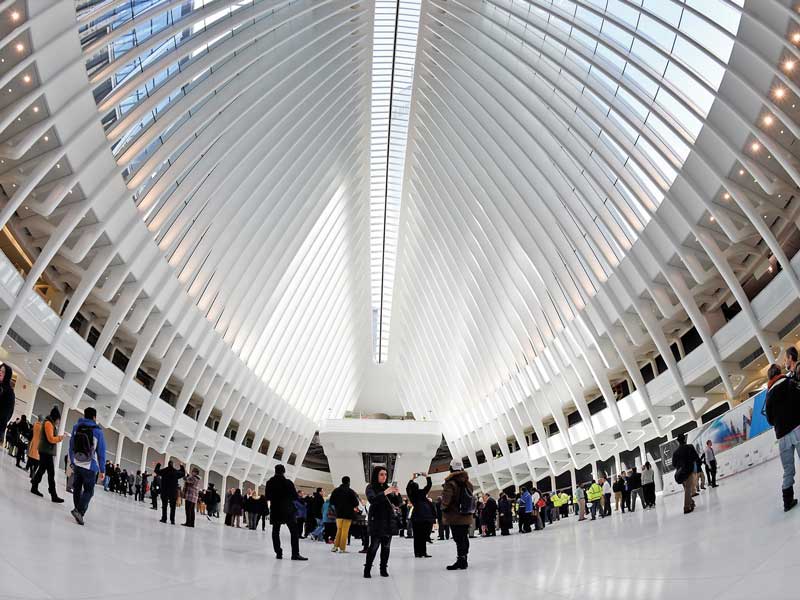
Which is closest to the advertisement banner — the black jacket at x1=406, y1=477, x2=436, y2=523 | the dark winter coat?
the black jacket at x1=406, y1=477, x2=436, y2=523

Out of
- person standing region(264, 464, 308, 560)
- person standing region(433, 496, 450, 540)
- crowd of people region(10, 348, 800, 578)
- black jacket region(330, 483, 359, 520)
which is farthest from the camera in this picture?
person standing region(433, 496, 450, 540)

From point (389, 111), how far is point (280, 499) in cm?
2637

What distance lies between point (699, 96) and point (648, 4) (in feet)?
9.71

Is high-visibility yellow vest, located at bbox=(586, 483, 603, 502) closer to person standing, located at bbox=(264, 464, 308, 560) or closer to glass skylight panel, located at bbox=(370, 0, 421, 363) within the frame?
person standing, located at bbox=(264, 464, 308, 560)

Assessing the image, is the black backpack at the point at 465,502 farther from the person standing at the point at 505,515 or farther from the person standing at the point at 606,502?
the person standing at the point at 606,502

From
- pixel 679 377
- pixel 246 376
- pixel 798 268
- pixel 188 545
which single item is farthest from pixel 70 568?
Result: pixel 246 376

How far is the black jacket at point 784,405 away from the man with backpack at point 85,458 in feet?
26.0

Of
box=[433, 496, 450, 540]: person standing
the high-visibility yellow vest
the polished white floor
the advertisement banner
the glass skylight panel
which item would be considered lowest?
the polished white floor

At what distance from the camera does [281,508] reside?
27.6ft

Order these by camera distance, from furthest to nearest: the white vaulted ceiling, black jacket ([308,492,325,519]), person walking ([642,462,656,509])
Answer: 1. black jacket ([308,492,325,519])
2. the white vaulted ceiling
3. person walking ([642,462,656,509])

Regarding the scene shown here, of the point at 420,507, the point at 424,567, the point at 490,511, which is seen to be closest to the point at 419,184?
the point at 490,511

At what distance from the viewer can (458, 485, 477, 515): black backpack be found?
737cm

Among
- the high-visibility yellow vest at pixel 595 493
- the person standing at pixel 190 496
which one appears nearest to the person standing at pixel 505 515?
→ the high-visibility yellow vest at pixel 595 493

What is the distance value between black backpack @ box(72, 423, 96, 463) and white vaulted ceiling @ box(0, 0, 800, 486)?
8899mm
